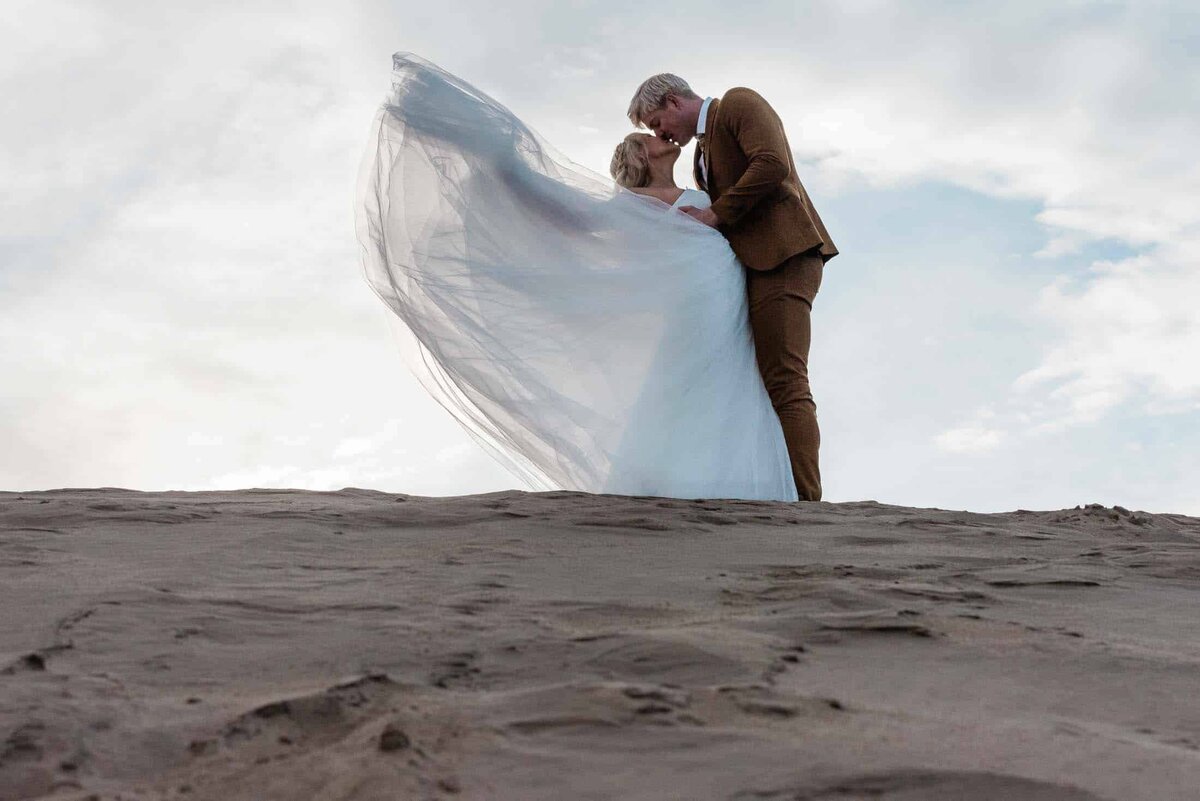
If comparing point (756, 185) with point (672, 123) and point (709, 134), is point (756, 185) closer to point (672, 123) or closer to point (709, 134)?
point (709, 134)

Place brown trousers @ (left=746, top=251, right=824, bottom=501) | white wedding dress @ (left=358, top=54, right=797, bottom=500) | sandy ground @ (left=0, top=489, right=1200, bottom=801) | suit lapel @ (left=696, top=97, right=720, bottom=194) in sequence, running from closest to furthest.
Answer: sandy ground @ (left=0, top=489, right=1200, bottom=801) < white wedding dress @ (left=358, top=54, right=797, bottom=500) < brown trousers @ (left=746, top=251, right=824, bottom=501) < suit lapel @ (left=696, top=97, right=720, bottom=194)

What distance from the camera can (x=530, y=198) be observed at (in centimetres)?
401

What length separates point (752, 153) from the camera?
170 inches

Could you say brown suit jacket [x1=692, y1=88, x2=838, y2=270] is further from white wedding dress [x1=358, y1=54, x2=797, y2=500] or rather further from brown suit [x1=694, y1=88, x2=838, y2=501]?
white wedding dress [x1=358, y1=54, x2=797, y2=500]

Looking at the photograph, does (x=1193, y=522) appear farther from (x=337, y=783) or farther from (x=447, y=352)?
(x=337, y=783)

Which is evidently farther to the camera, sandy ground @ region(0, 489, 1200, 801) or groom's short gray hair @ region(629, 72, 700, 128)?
groom's short gray hair @ region(629, 72, 700, 128)

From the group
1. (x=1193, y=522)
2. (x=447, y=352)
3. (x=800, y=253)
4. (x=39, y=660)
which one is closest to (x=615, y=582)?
(x=39, y=660)

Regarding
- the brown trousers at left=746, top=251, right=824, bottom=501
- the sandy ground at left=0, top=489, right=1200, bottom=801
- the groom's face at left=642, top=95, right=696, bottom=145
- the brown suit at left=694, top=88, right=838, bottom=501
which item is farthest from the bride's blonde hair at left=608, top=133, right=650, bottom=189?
the sandy ground at left=0, top=489, right=1200, bottom=801

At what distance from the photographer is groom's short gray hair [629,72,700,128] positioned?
4.55m

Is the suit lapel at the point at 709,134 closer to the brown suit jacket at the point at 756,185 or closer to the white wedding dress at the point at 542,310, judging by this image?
the brown suit jacket at the point at 756,185

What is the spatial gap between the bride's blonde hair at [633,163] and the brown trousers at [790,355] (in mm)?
640

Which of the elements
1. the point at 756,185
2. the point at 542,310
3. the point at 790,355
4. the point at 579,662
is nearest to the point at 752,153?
the point at 756,185

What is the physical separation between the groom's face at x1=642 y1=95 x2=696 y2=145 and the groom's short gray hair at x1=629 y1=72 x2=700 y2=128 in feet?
0.07

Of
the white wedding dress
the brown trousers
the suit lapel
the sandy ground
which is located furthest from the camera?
the suit lapel
